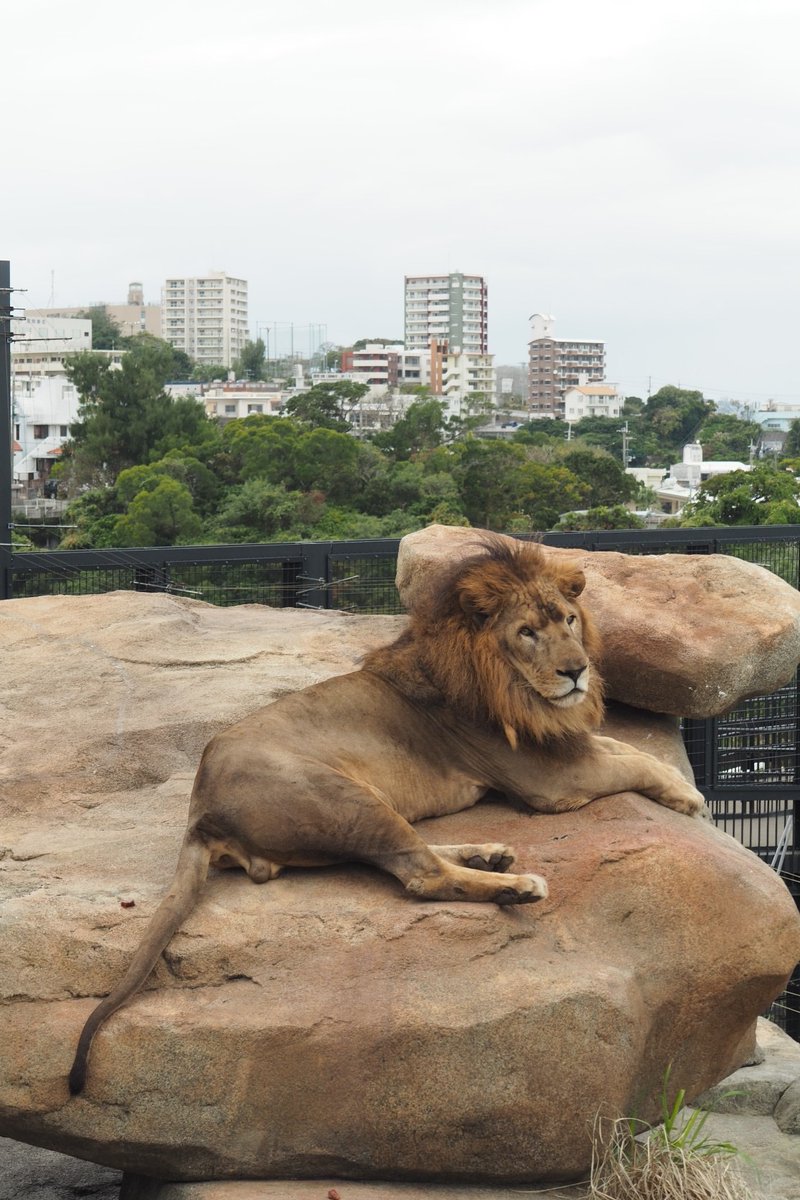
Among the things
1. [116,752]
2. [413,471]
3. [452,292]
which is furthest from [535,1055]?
[452,292]

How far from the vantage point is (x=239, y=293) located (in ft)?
624

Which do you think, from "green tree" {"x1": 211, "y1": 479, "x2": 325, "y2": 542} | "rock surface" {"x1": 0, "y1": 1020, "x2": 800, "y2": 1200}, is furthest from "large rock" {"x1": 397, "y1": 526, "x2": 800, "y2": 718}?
"green tree" {"x1": 211, "y1": 479, "x2": 325, "y2": 542}

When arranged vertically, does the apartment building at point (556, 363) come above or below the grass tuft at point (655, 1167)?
above

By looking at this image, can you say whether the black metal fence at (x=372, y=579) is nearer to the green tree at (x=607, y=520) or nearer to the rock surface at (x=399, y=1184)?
the rock surface at (x=399, y=1184)

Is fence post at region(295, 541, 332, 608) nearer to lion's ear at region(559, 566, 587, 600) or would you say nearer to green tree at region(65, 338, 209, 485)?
lion's ear at region(559, 566, 587, 600)

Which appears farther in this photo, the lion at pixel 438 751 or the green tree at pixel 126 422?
the green tree at pixel 126 422

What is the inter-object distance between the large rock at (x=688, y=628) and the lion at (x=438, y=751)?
1124 millimetres

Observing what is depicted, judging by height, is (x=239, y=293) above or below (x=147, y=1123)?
above

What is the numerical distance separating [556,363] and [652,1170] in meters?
154

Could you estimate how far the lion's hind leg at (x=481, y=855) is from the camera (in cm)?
473

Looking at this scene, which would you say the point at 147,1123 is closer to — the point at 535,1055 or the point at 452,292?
the point at 535,1055

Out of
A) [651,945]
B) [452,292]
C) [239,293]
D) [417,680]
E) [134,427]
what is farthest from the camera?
[239,293]

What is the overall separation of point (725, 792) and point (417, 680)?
6.34 meters

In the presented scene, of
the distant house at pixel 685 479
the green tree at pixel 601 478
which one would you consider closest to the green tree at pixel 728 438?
the distant house at pixel 685 479
